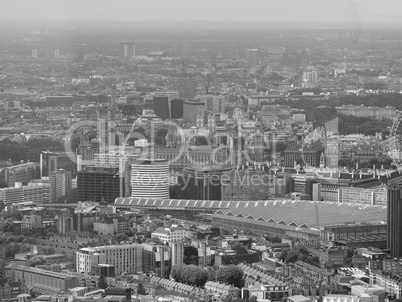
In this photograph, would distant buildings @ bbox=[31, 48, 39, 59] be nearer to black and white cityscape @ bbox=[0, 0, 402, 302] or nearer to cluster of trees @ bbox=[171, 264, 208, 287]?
black and white cityscape @ bbox=[0, 0, 402, 302]

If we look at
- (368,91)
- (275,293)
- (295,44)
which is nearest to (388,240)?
(275,293)

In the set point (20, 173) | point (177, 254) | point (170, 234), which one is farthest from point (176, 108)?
point (177, 254)

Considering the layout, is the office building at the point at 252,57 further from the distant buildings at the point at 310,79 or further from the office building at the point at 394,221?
the office building at the point at 394,221

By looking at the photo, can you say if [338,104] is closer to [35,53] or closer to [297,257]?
[35,53]

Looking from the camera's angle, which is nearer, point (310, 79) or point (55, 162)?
point (55, 162)

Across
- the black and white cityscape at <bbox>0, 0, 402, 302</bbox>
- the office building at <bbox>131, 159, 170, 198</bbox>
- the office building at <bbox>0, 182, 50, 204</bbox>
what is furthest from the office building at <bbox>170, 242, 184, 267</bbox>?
the office building at <bbox>0, 182, 50, 204</bbox>

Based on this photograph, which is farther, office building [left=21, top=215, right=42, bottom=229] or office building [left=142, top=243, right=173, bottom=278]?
office building [left=21, top=215, right=42, bottom=229]
